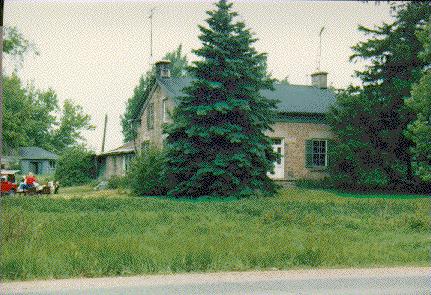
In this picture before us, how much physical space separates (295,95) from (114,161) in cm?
1653

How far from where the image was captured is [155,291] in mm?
6758

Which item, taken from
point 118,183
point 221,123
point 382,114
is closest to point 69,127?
point 118,183

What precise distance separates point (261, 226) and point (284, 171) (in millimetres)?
15807

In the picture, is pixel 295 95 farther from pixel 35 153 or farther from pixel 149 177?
pixel 35 153

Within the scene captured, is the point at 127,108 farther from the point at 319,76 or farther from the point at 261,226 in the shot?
the point at 261,226

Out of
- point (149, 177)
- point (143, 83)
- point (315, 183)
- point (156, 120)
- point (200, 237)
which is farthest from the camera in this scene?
point (143, 83)

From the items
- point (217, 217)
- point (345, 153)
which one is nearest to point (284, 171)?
point (345, 153)

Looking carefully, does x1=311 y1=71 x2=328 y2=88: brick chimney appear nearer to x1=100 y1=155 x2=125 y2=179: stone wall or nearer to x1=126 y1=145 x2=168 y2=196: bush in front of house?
x1=126 y1=145 x2=168 y2=196: bush in front of house

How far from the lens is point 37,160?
134 ft

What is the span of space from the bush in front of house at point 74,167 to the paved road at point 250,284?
27.8m

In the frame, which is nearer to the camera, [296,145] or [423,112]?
[423,112]

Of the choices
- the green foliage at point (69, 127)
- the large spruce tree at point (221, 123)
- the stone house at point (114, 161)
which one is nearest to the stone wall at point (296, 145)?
the large spruce tree at point (221, 123)

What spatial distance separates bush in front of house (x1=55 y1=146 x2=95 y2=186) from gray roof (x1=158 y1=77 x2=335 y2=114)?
27.3 ft

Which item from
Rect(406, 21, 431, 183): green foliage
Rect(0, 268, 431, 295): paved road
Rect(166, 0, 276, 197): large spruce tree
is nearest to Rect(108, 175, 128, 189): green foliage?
Rect(166, 0, 276, 197): large spruce tree
